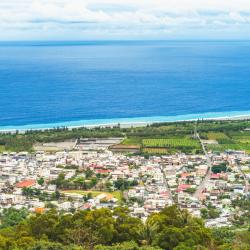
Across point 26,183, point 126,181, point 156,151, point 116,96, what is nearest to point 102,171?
point 126,181

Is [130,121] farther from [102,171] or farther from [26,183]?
[26,183]

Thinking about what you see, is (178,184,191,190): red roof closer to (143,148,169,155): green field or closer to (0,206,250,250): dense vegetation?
(143,148,169,155): green field

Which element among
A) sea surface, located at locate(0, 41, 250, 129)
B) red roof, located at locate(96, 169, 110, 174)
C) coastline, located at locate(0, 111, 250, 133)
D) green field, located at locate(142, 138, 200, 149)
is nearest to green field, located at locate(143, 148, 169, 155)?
green field, located at locate(142, 138, 200, 149)

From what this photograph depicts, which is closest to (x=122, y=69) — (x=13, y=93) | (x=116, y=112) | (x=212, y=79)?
(x=212, y=79)

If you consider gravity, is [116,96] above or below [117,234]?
above

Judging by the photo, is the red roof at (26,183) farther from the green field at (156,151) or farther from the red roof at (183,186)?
the green field at (156,151)

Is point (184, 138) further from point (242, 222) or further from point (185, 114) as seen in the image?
point (242, 222)
